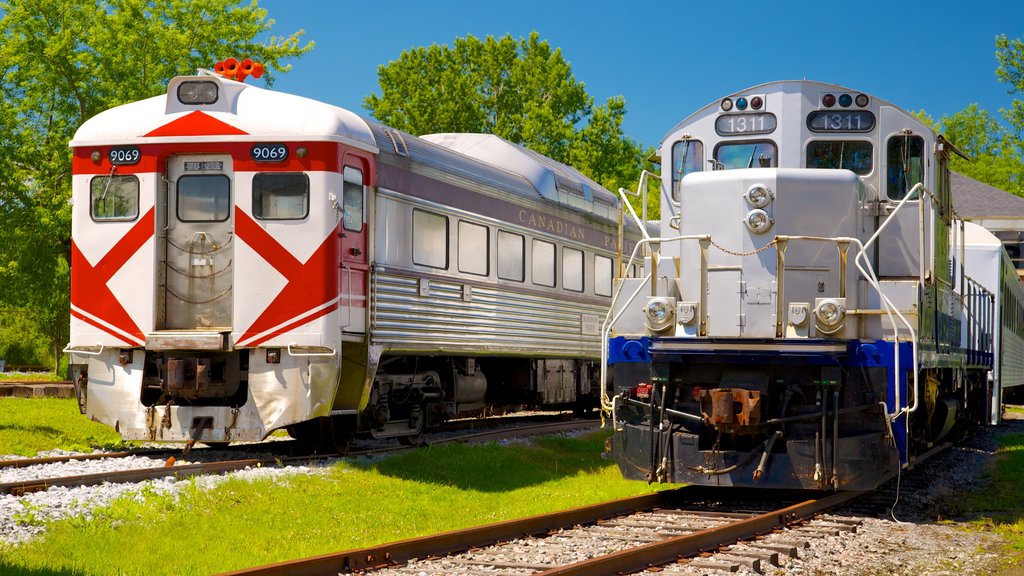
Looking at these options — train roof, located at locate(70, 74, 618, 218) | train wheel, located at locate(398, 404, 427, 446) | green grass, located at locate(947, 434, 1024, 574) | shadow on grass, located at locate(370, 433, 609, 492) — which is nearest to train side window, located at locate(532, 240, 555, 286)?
shadow on grass, located at locate(370, 433, 609, 492)

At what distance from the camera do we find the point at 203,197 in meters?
12.5

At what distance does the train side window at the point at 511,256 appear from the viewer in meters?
16.0

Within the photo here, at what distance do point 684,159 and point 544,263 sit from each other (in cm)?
658

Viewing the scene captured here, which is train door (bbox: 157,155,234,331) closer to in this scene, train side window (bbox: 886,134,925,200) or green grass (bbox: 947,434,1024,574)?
train side window (bbox: 886,134,925,200)

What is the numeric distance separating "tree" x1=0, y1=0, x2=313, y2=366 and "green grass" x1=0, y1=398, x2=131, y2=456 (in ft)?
28.5

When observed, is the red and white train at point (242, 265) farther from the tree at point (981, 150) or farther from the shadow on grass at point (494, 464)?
Result: the tree at point (981, 150)

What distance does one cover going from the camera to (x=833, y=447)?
922cm

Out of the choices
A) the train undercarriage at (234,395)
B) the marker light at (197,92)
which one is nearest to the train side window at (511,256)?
the train undercarriage at (234,395)

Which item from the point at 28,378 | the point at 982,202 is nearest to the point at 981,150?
the point at 982,202

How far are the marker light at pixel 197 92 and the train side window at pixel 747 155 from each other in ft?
18.7

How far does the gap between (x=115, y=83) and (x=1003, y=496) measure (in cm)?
2131

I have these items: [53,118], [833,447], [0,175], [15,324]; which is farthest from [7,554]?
[15,324]

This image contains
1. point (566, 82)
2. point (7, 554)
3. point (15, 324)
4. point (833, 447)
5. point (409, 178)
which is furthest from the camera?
point (15, 324)

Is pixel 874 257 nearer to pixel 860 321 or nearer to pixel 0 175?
pixel 860 321
